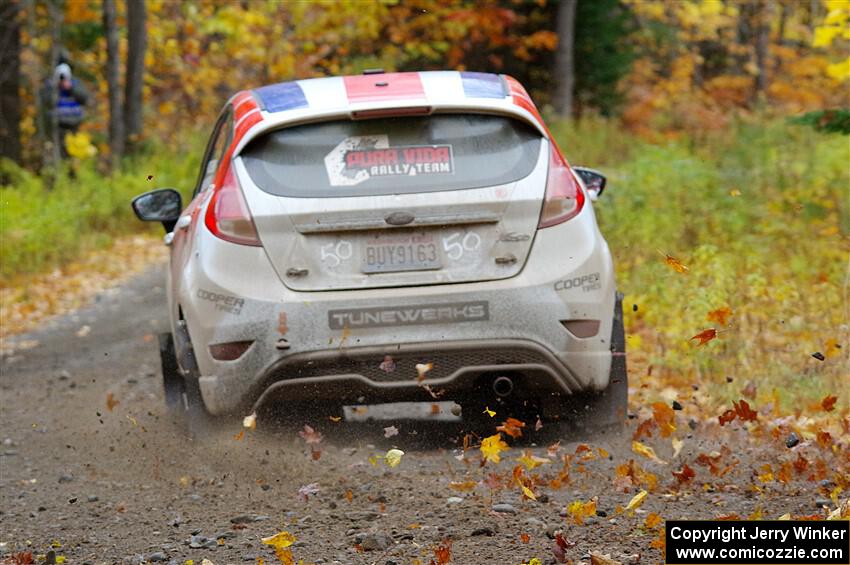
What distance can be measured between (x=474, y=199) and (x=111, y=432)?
2.79 metres

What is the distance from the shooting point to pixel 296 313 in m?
5.86

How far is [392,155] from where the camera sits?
609 cm

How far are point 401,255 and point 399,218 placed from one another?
16 centimetres

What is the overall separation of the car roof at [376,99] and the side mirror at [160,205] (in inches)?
36.6

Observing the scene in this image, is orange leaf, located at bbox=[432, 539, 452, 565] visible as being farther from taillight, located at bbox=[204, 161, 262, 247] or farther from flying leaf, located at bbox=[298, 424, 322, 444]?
taillight, located at bbox=[204, 161, 262, 247]

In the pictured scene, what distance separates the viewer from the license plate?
591 centimetres

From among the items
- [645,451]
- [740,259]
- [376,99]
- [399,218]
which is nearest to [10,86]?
[740,259]

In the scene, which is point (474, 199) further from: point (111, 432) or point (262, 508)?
point (111, 432)

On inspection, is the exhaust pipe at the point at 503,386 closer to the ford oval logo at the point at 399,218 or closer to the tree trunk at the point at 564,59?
the ford oval logo at the point at 399,218

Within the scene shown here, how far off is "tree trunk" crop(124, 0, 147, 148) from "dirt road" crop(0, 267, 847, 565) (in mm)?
15990

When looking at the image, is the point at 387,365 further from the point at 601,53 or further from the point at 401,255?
the point at 601,53

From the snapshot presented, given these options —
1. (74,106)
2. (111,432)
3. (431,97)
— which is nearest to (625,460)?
(431,97)

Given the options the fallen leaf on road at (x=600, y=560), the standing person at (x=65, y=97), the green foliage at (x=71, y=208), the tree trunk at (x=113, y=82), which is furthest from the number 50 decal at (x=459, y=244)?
the tree trunk at (x=113, y=82)

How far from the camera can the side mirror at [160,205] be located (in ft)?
24.3
